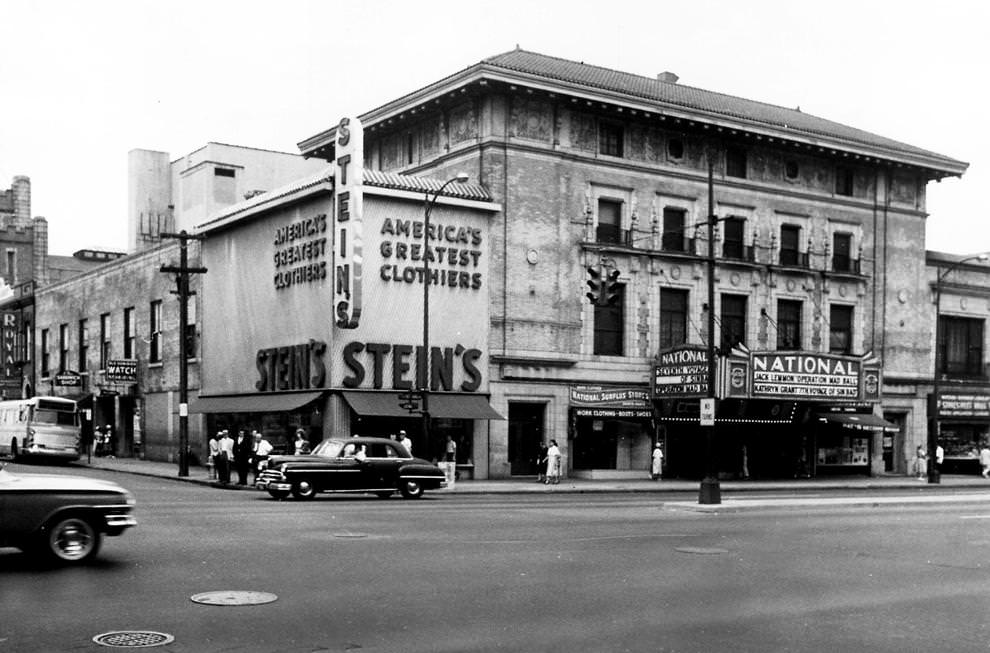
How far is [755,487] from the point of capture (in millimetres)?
40656

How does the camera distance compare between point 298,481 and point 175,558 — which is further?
point 298,481

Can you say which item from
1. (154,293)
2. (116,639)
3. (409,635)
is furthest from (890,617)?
(154,293)

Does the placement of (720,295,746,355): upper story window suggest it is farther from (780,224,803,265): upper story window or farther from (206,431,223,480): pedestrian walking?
(206,431,223,480): pedestrian walking

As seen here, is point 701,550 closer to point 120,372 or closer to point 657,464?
point 657,464

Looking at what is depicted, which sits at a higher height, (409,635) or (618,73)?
(618,73)

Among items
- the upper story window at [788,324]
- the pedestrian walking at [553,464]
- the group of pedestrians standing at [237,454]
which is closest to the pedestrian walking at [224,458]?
the group of pedestrians standing at [237,454]

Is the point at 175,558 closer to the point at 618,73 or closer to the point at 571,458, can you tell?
the point at 571,458

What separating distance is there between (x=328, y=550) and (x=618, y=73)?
3668 centimetres

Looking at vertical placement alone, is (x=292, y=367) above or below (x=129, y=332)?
below

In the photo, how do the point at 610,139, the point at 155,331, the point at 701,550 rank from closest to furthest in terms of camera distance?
the point at 701,550
the point at 610,139
the point at 155,331

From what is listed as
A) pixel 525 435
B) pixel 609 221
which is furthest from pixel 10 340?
pixel 609 221

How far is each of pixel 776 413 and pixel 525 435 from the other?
10465mm

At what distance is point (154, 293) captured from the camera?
5234 cm

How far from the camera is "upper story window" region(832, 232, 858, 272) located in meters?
49.0
